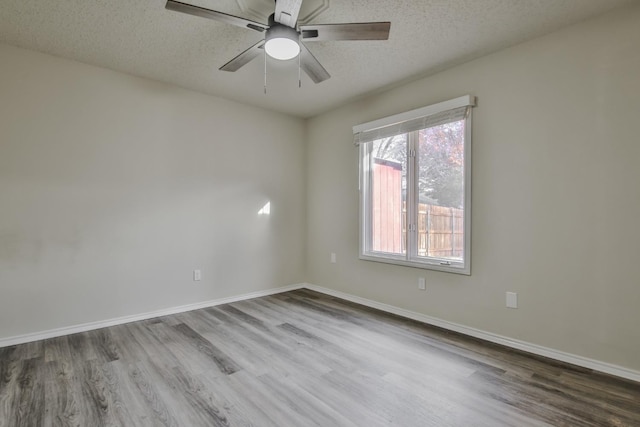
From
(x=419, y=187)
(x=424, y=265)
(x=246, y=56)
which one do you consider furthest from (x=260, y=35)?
(x=424, y=265)

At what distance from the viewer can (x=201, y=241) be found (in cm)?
367

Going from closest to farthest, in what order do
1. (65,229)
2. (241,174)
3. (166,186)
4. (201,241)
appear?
1. (65,229)
2. (166,186)
3. (201,241)
4. (241,174)

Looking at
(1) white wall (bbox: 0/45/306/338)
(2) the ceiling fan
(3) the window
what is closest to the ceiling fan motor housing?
(2) the ceiling fan

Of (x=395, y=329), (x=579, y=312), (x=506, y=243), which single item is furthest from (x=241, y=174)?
(x=579, y=312)

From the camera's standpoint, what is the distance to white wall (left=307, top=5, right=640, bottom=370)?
212 cm

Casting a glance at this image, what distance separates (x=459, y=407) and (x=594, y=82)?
94.5 inches

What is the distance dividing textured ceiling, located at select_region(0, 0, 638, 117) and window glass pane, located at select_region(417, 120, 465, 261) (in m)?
0.67

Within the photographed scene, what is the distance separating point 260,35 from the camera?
8.20ft

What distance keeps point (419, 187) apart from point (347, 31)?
5.94 ft

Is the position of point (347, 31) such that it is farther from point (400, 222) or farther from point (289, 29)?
point (400, 222)

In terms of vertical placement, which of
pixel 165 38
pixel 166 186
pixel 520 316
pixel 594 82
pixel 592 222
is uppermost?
pixel 165 38

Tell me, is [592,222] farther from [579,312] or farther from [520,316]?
[520,316]

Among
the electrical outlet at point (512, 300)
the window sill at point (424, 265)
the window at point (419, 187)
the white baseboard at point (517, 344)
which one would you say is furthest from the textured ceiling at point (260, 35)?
the white baseboard at point (517, 344)

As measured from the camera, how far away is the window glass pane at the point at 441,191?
2.97m
